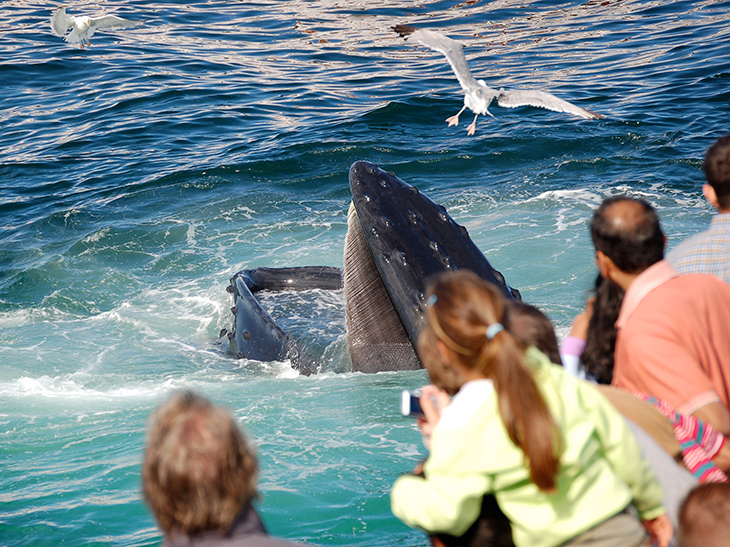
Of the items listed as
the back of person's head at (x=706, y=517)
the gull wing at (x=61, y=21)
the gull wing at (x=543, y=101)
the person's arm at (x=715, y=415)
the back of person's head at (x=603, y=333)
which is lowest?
the back of person's head at (x=706, y=517)

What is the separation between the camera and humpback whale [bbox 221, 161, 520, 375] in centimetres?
427

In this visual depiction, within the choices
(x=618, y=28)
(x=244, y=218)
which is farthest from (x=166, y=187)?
(x=618, y=28)

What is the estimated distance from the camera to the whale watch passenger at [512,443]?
6.59 feet

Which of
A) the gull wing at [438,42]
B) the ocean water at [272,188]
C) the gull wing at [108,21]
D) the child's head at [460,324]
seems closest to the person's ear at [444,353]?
the child's head at [460,324]

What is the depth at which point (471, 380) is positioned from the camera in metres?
2.15

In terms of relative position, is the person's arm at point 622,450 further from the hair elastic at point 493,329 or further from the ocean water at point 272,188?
the ocean water at point 272,188

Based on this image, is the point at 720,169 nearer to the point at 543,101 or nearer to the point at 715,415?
the point at 715,415

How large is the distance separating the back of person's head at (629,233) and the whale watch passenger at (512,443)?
2.27 ft

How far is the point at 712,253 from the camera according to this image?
3.12m

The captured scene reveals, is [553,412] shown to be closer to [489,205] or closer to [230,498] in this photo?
[230,498]

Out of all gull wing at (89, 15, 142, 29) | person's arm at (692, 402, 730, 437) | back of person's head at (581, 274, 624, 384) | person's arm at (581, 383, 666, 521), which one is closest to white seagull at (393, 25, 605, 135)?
back of person's head at (581, 274, 624, 384)

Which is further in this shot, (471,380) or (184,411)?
(471,380)

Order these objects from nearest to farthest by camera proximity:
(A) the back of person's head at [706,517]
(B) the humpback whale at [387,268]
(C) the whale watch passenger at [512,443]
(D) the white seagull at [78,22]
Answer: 1. (C) the whale watch passenger at [512,443]
2. (A) the back of person's head at [706,517]
3. (B) the humpback whale at [387,268]
4. (D) the white seagull at [78,22]

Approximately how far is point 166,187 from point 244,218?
208 cm
